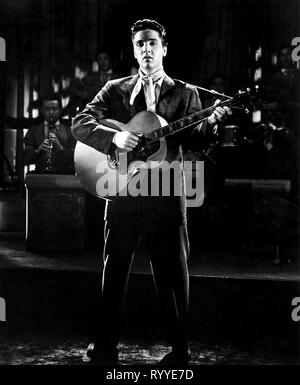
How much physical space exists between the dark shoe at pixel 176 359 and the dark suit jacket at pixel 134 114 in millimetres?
987

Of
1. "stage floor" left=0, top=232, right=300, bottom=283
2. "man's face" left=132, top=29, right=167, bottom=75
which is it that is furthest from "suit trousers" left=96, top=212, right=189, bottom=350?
"man's face" left=132, top=29, right=167, bottom=75

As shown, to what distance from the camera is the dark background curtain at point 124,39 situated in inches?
317

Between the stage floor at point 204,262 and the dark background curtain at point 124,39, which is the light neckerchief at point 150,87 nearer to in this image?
the stage floor at point 204,262

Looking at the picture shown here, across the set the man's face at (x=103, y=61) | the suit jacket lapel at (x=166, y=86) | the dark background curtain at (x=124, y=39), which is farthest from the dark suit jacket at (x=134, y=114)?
the dark background curtain at (x=124, y=39)

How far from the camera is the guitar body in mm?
3641

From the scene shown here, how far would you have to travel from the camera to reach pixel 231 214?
5652 millimetres

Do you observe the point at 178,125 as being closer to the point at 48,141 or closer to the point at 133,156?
the point at 133,156

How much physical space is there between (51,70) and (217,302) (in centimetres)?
583

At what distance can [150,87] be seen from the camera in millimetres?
3762

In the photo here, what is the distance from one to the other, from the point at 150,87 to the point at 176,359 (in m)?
2.06

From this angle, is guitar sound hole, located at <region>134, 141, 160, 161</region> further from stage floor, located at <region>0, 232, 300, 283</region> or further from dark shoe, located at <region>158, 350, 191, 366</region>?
dark shoe, located at <region>158, 350, 191, 366</region>

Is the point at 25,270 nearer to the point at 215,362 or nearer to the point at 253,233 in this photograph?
the point at 215,362

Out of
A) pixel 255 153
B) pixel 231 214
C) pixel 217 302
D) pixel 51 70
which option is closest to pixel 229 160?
pixel 255 153

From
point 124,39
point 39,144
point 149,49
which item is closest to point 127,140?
point 149,49
